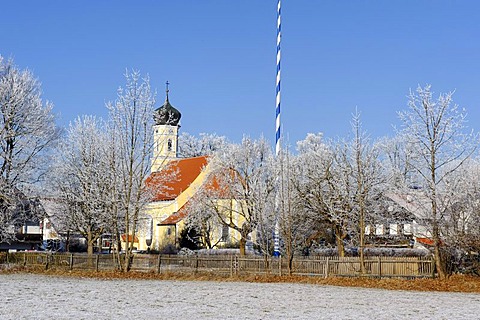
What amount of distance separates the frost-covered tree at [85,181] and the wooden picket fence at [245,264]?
170 inches

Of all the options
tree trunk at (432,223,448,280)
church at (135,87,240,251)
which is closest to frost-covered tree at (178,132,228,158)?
church at (135,87,240,251)

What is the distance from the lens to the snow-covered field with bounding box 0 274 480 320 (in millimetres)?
17234

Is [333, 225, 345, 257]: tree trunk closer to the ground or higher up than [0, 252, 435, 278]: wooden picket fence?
higher up

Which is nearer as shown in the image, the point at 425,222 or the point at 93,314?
the point at 93,314

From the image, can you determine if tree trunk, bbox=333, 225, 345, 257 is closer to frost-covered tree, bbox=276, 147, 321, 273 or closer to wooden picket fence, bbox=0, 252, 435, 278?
frost-covered tree, bbox=276, 147, 321, 273

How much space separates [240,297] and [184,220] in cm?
3517

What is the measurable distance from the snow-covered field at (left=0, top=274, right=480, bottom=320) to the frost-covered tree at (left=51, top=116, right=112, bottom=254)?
631 inches

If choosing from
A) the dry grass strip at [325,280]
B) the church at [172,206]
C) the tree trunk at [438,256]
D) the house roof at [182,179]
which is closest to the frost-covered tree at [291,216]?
the dry grass strip at [325,280]

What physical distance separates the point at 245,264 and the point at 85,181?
14.4m

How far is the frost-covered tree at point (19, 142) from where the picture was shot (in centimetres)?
3950

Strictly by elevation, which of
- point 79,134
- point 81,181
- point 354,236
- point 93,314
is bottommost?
point 93,314

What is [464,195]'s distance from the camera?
30219mm

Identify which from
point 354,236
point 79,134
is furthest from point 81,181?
point 354,236

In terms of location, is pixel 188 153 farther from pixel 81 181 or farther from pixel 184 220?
pixel 81 181
